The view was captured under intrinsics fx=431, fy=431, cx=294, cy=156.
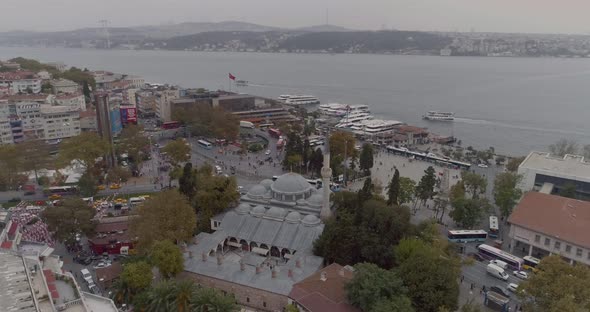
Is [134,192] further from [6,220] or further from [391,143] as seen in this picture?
[391,143]

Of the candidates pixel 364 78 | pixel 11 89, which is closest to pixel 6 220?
pixel 11 89

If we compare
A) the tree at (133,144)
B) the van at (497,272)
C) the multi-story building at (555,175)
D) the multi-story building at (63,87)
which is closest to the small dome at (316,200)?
the van at (497,272)

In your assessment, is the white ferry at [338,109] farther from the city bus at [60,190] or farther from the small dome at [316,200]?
the city bus at [60,190]

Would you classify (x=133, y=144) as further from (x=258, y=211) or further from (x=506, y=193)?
(x=506, y=193)

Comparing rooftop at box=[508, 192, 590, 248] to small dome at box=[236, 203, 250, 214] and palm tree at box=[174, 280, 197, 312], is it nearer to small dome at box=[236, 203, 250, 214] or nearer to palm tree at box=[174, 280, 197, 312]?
small dome at box=[236, 203, 250, 214]

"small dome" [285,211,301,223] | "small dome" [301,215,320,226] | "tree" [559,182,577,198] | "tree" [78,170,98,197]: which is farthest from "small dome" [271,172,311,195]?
"tree" [559,182,577,198]
